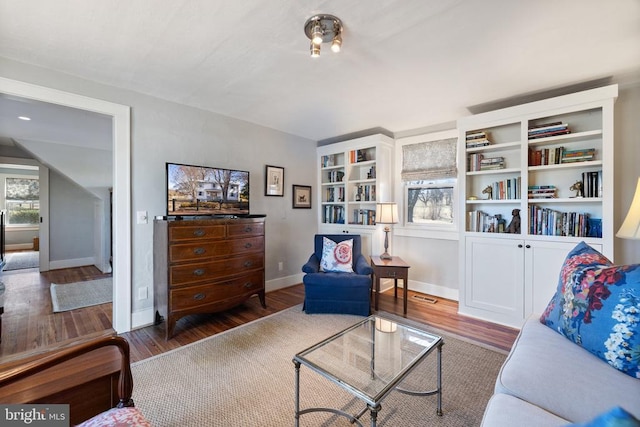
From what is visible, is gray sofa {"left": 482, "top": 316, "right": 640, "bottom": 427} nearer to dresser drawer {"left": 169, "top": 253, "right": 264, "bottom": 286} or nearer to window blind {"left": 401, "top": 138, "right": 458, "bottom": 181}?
dresser drawer {"left": 169, "top": 253, "right": 264, "bottom": 286}

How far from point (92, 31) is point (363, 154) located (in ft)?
10.3

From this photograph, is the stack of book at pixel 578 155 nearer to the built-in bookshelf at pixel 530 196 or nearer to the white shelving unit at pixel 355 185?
the built-in bookshelf at pixel 530 196

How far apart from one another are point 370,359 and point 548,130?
2679 millimetres

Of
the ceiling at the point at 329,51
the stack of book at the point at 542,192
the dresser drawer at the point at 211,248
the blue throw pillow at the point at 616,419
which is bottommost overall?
the dresser drawer at the point at 211,248

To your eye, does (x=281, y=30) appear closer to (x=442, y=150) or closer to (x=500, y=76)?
(x=500, y=76)

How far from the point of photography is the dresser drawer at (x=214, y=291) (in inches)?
95.8

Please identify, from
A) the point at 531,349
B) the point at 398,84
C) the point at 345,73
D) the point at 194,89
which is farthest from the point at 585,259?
the point at 194,89

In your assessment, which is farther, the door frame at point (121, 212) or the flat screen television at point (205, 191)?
the flat screen television at point (205, 191)

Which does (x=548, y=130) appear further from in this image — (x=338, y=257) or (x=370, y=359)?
(x=370, y=359)

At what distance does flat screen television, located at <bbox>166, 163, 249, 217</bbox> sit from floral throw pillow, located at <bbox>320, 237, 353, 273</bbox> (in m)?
1.14

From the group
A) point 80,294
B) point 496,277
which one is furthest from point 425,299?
point 80,294

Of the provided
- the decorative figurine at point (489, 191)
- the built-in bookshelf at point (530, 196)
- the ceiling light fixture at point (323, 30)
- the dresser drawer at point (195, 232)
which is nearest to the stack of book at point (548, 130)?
the built-in bookshelf at point (530, 196)

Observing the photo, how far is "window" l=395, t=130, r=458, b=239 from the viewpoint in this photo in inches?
137

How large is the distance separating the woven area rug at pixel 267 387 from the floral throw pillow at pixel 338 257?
0.90 meters
